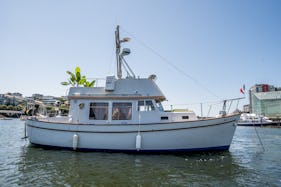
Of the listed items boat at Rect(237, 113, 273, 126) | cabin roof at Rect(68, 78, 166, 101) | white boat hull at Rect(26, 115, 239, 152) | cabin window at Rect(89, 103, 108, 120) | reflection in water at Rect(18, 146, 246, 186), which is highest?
cabin roof at Rect(68, 78, 166, 101)

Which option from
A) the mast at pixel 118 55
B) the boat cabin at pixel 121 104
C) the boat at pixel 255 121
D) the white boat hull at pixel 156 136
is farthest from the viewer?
the boat at pixel 255 121

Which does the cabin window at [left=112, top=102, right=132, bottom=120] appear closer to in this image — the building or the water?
the water

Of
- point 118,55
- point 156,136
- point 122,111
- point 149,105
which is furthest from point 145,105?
point 118,55

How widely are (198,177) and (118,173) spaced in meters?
2.80

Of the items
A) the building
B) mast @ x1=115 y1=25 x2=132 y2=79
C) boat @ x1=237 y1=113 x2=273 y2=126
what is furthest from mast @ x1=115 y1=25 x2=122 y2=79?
the building

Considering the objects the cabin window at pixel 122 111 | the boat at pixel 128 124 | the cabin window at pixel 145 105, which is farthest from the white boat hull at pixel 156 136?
the cabin window at pixel 145 105

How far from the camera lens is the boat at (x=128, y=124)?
29.2 feet

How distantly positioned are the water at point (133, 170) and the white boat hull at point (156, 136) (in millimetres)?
436

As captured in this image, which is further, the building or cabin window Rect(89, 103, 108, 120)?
the building

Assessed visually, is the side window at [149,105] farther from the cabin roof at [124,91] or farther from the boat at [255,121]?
the boat at [255,121]

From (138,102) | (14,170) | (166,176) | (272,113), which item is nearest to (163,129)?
(138,102)

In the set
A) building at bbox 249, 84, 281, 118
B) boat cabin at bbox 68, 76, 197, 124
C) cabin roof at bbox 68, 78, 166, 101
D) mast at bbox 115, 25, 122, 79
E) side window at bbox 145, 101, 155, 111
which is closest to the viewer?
boat cabin at bbox 68, 76, 197, 124

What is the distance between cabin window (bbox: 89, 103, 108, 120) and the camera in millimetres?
9962

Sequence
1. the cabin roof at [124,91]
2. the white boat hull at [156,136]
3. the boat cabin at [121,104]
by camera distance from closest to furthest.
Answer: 1. the white boat hull at [156,136]
2. the boat cabin at [121,104]
3. the cabin roof at [124,91]
